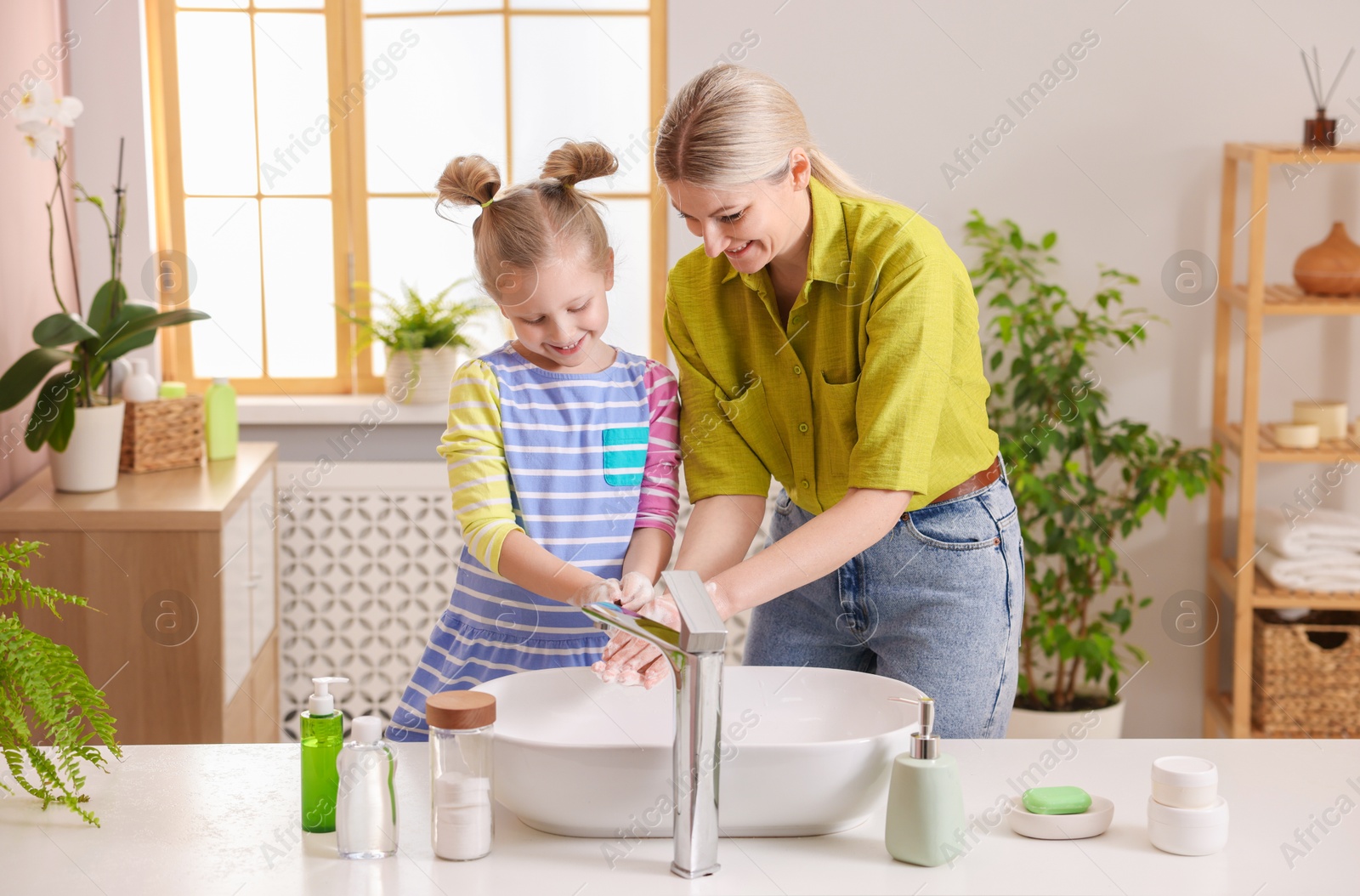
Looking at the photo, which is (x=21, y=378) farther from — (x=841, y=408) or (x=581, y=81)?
(x=841, y=408)

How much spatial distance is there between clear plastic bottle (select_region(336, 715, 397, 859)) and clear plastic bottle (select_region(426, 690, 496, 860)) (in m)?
0.04

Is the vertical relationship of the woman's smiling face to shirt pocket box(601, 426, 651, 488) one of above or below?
above

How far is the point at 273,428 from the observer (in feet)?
9.41

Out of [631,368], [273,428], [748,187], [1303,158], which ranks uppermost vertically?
[1303,158]

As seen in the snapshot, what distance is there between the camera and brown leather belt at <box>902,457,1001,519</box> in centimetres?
144

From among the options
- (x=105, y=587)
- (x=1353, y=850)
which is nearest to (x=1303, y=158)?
(x=1353, y=850)

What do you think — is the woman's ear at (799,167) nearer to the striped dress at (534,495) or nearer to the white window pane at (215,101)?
the striped dress at (534,495)

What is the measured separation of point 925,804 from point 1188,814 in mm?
223

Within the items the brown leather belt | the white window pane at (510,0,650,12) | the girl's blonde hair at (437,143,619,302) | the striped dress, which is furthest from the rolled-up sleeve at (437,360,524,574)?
the white window pane at (510,0,650,12)

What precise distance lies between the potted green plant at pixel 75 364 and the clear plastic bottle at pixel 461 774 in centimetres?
144

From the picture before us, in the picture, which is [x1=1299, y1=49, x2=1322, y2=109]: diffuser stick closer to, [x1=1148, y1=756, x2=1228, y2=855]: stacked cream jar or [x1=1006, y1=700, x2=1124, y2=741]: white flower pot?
[x1=1006, y1=700, x2=1124, y2=741]: white flower pot

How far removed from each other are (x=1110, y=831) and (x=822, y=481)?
509mm

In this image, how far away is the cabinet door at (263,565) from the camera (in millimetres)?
2492

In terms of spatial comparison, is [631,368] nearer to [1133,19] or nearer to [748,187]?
[748,187]
